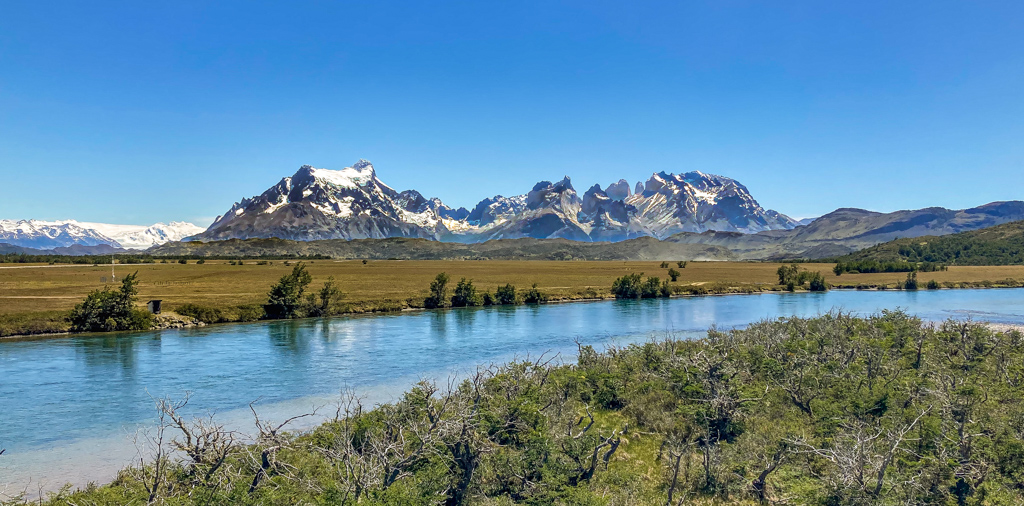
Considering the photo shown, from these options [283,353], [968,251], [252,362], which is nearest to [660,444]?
[252,362]

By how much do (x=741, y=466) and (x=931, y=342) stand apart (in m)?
20.3

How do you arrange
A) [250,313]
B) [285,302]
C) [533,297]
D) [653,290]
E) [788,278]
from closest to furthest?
[250,313] < [285,302] < [533,297] < [653,290] < [788,278]

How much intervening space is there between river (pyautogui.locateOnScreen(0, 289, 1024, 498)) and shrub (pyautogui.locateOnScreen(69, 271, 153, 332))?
2602mm

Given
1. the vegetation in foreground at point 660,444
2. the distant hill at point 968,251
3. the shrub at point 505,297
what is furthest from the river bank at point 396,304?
the distant hill at point 968,251

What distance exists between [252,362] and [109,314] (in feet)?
77.5

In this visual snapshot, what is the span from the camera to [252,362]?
37000 millimetres

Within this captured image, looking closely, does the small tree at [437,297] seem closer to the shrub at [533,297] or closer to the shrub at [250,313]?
A: the shrub at [533,297]

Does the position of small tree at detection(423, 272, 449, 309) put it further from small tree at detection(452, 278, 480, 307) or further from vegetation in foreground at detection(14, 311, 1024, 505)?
vegetation in foreground at detection(14, 311, 1024, 505)

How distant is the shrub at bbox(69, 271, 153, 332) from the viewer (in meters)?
49.7

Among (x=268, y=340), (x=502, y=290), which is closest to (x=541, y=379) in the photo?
(x=268, y=340)

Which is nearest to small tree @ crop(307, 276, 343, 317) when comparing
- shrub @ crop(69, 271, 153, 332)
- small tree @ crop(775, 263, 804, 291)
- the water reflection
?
the water reflection

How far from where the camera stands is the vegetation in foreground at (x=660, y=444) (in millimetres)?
13055

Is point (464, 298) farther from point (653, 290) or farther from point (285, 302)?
point (653, 290)

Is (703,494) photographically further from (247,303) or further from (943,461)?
(247,303)
